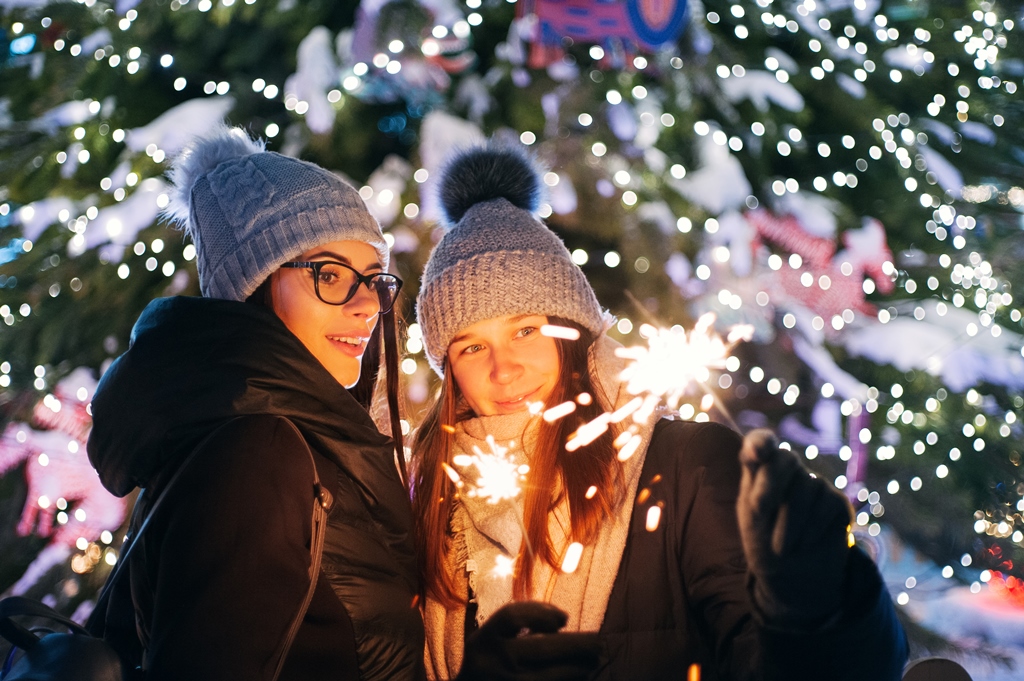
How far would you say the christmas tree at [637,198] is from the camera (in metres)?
3.99

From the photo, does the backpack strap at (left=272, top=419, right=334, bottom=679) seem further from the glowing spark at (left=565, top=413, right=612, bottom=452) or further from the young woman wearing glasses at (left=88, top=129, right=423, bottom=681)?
the glowing spark at (left=565, top=413, right=612, bottom=452)

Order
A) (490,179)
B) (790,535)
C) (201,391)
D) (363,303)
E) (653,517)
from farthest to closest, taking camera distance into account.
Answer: (490,179)
(363,303)
(653,517)
(201,391)
(790,535)

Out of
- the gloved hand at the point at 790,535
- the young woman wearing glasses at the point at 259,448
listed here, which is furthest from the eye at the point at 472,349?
the gloved hand at the point at 790,535

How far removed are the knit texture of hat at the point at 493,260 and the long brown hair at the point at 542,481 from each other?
106mm

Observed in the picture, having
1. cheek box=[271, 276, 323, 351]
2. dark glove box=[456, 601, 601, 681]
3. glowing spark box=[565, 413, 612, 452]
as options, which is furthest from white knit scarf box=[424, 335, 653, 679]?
cheek box=[271, 276, 323, 351]

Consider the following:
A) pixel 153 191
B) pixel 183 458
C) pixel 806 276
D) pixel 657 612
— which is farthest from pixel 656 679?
pixel 153 191

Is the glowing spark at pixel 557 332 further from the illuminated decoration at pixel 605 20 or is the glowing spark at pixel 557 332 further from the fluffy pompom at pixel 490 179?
the illuminated decoration at pixel 605 20

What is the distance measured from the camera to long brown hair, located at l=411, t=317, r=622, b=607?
2.28m

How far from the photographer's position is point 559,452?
240 centimetres

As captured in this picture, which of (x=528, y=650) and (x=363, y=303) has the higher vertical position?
(x=363, y=303)

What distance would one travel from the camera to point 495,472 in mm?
2443

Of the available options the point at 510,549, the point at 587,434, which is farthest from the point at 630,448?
the point at 510,549

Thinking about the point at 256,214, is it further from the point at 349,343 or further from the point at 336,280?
the point at 349,343

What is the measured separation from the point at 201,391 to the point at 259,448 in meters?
0.21
